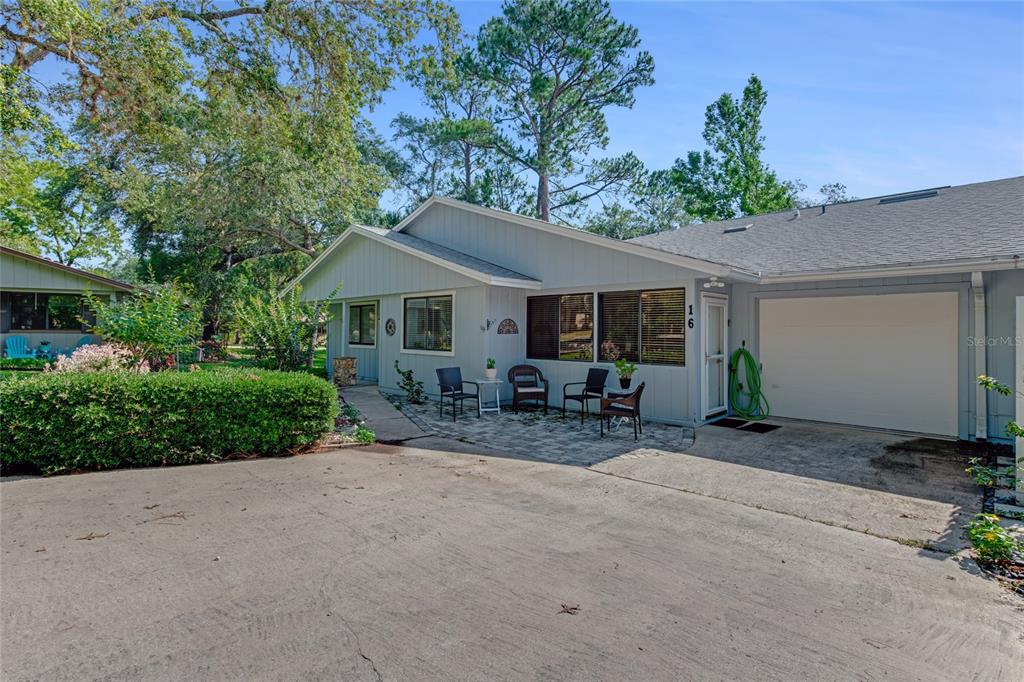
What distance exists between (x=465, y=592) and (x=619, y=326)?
6668mm

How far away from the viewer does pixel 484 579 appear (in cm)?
323

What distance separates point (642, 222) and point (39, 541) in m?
25.6

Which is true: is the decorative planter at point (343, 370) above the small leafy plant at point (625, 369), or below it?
below

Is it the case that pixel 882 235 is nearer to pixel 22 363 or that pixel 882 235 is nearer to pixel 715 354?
pixel 715 354

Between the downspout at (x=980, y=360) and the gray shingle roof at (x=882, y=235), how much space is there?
0.78 metres

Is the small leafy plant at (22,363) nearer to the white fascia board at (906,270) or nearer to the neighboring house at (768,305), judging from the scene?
the neighboring house at (768,305)

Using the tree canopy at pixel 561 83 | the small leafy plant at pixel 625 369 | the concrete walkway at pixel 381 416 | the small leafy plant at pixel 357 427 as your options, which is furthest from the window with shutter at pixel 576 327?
the tree canopy at pixel 561 83

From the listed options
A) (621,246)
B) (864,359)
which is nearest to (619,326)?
(621,246)

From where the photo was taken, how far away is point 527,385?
32.4 ft

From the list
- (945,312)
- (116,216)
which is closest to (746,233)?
(945,312)

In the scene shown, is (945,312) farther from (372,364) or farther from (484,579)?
(372,364)

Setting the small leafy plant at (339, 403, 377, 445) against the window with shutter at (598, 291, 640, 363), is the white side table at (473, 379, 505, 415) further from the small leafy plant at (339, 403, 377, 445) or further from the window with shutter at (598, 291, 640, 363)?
the small leafy plant at (339, 403, 377, 445)

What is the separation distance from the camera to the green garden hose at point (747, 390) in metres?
9.13

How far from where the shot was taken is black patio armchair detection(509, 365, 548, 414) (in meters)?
9.21
